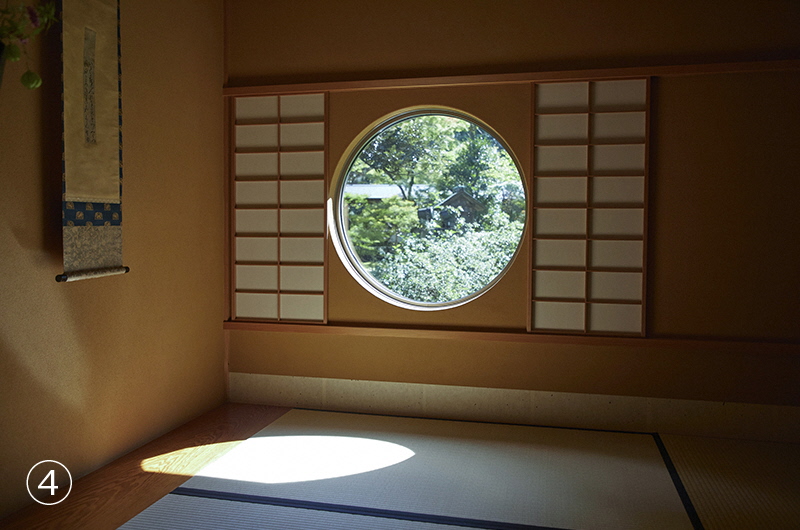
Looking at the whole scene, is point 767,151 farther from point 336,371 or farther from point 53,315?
point 53,315

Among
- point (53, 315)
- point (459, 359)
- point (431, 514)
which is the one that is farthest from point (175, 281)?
point (431, 514)

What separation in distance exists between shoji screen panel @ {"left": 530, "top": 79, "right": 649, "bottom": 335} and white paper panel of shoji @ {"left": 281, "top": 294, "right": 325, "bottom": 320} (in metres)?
1.31

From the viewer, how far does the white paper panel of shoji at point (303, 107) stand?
3893mm

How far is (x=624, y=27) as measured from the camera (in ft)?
11.4

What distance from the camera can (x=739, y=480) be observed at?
2842 mm

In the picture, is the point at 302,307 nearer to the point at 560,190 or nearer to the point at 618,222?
the point at 560,190

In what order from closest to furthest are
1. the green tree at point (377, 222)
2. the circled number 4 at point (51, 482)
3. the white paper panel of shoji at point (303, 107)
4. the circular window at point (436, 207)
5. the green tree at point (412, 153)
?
the circled number 4 at point (51, 482) < the white paper panel of shoji at point (303, 107) < the circular window at point (436, 207) < the green tree at point (412, 153) < the green tree at point (377, 222)

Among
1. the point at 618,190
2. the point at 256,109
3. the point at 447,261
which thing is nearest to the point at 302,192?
the point at 256,109

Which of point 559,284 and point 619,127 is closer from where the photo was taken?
point 619,127

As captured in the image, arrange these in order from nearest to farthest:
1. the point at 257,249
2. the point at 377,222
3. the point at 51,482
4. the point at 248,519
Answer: the point at 248,519 → the point at 51,482 → the point at 257,249 → the point at 377,222

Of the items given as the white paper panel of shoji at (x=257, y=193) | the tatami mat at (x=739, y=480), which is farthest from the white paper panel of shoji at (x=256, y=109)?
the tatami mat at (x=739, y=480)

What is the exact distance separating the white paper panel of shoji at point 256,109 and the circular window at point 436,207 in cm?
192

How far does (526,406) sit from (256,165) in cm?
223

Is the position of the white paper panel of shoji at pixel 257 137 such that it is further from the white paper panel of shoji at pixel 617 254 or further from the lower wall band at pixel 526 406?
the white paper panel of shoji at pixel 617 254
